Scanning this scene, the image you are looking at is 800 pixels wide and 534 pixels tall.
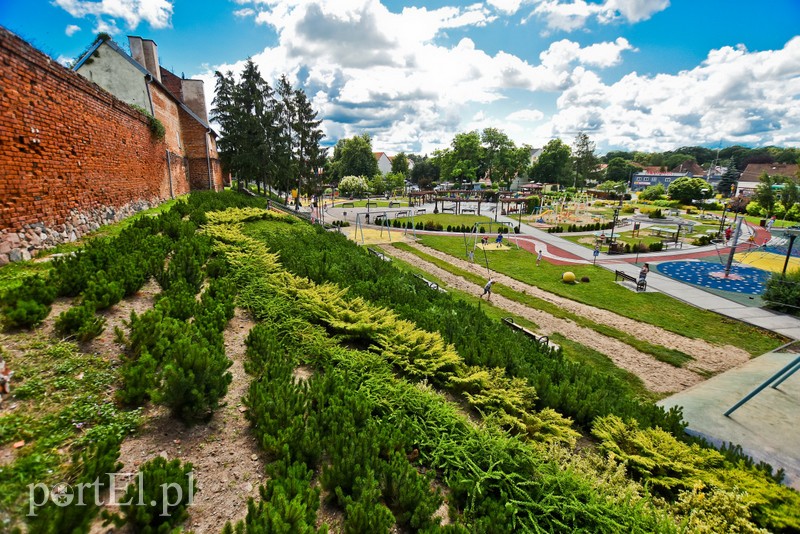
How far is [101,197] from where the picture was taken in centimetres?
1112

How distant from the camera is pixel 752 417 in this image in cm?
740

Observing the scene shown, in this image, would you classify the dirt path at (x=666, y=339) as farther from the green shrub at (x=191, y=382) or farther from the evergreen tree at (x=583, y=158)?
the evergreen tree at (x=583, y=158)

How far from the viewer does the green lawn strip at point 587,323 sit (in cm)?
1173

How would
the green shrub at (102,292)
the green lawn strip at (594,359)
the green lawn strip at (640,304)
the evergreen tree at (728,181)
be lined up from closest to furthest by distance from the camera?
the green shrub at (102,292)
the green lawn strip at (594,359)
the green lawn strip at (640,304)
the evergreen tree at (728,181)

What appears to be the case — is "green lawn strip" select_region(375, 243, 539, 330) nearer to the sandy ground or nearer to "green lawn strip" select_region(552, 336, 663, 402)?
the sandy ground

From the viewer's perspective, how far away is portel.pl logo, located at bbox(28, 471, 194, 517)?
268 centimetres

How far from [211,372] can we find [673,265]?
30.6 meters

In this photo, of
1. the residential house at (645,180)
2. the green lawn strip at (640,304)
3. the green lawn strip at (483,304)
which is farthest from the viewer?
the residential house at (645,180)

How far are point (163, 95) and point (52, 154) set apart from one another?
19831 millimetres

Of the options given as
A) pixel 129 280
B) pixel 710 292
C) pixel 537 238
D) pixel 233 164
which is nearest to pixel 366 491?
pixel 129 280

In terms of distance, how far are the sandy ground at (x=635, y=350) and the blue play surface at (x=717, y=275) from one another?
9.88 m

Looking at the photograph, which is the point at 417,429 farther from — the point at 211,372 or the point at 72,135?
the point at 72,135

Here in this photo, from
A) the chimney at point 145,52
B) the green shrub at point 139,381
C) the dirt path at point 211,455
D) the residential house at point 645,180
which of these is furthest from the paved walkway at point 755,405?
the residential house at point 645,180

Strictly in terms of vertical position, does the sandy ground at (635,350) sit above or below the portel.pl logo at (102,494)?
below
